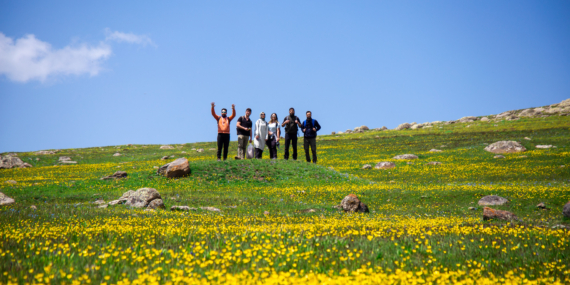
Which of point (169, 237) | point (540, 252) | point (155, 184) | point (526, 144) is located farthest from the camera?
point (526, 144)

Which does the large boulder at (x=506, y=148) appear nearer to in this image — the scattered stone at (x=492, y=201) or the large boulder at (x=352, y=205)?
the scattered stone at (x=492, y=201)

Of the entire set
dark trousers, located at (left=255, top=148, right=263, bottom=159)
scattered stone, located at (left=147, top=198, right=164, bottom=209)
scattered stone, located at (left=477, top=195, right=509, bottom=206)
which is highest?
dark trousers, located at (left=255, top=148, right=263, bottom=159)

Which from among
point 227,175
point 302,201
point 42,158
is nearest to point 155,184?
point 227,175

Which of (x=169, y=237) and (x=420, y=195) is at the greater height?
(x=169, y=237)

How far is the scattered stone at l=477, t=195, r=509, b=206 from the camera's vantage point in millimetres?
17500

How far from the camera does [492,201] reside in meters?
17.8

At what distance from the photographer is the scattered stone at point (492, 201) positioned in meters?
17.5

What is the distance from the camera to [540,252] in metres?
7.49

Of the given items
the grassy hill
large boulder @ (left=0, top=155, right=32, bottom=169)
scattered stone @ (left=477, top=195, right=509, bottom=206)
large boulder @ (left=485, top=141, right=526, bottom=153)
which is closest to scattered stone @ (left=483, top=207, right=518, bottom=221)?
the grassy hill

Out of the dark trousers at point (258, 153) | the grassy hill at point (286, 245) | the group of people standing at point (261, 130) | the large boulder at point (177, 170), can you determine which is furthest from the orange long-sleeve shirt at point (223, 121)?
the grassy hill at point (286, 245)

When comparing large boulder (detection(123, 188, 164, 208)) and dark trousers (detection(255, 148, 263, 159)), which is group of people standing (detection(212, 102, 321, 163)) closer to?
dark trousers (detection(255, 148, 263, 159))

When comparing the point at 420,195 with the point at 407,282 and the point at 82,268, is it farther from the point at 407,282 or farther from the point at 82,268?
the point at 82,268

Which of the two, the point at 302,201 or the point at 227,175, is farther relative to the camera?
the point at 227,175

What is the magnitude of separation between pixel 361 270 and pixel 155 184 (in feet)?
72.1
